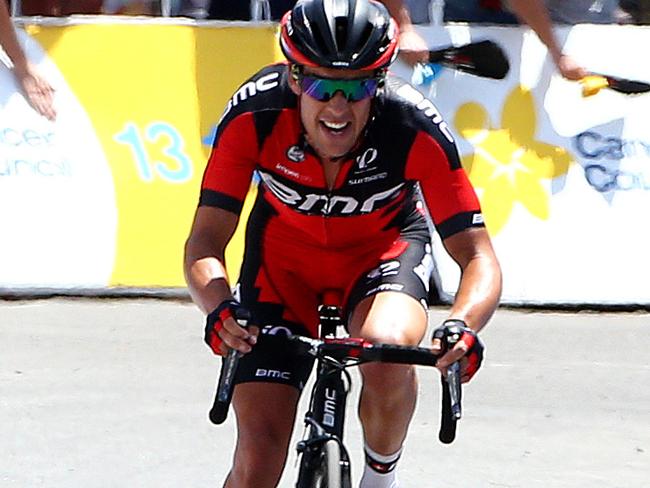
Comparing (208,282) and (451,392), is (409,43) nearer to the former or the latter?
(208,282)

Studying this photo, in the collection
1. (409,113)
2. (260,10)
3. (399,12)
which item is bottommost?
(260,10)

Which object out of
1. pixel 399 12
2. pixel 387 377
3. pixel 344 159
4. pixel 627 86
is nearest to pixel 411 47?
pixel 399 12

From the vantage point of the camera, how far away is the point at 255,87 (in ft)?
14.4

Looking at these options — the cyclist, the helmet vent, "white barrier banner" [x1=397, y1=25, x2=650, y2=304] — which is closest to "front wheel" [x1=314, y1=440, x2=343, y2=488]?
the cyclist

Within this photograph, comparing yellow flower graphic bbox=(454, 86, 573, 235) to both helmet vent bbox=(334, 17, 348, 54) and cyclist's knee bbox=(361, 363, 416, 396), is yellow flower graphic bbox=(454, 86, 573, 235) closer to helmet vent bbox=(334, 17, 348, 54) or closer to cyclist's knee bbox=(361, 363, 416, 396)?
cyclist's knee bbox=(361, 363, 416, 396)

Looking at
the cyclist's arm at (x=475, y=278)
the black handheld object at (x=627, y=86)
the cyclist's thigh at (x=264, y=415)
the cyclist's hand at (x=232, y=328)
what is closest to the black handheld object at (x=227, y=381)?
the cyclist's hand at (x=232, y=328)

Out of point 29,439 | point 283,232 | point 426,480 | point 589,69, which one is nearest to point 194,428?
point 29,439

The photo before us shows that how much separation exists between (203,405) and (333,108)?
114 inches

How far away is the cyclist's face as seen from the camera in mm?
3969

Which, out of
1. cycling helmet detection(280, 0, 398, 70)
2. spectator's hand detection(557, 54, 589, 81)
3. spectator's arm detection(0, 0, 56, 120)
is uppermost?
cycling helmet detection(280, 0, 398, 70)

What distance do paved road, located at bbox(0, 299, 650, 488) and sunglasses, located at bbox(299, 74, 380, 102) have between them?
2.15 m

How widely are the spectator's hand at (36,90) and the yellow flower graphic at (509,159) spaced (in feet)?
7.20

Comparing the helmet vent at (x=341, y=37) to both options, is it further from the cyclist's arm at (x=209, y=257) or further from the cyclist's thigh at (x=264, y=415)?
the cyclist's thigh at (x=264, y=415)

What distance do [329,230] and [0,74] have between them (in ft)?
13.7
